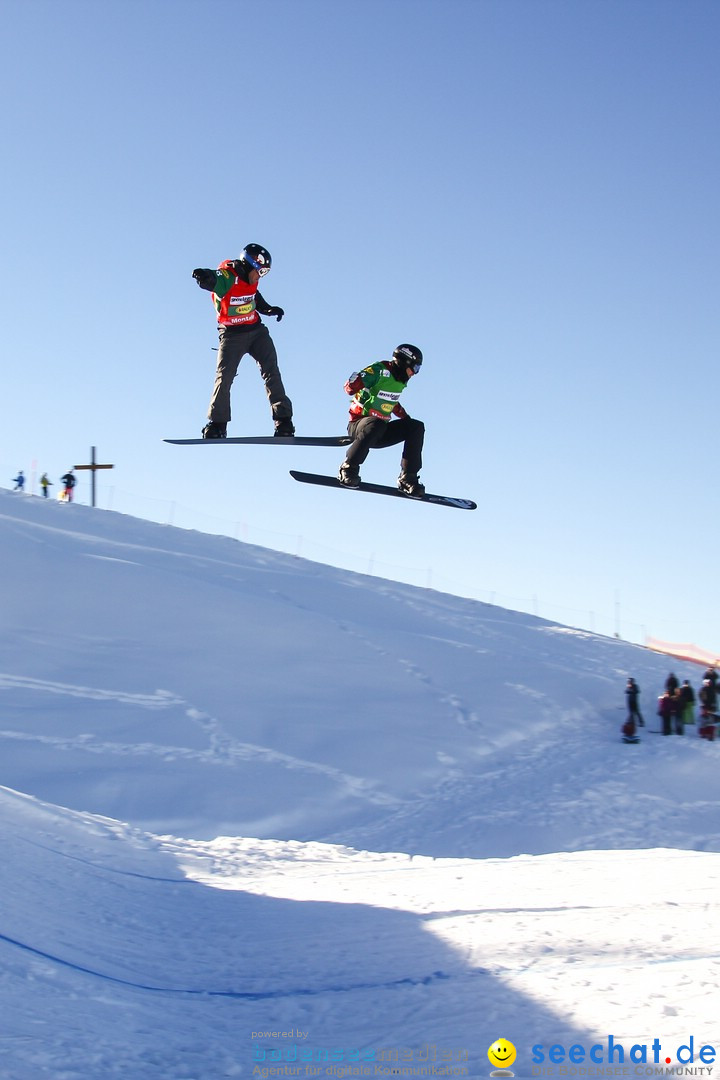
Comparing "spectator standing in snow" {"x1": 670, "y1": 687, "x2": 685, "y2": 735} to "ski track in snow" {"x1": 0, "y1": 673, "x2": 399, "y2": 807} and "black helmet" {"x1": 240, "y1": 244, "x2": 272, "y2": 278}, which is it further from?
"black helmet" {"x1": 240, "y1": 244, "x2": 272, "y2": 278}

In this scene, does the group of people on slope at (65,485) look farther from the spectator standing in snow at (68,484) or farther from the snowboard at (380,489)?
the snowboard at (380,489)

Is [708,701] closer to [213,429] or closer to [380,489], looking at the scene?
[380,489]

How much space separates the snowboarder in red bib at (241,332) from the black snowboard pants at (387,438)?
0.57 m

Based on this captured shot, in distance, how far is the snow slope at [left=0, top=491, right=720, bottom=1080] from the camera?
4.68 meters

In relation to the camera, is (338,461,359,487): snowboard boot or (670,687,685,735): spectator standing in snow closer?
(338,461,359,487): snowboard boot

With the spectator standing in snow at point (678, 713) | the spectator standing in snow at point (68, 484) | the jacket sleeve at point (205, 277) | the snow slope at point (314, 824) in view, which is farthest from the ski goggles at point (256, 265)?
the spectator standing in snow at point (68, 484)

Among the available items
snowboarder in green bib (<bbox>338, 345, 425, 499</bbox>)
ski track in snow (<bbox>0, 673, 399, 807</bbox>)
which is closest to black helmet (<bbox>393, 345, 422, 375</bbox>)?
snowboarder in green bib (<bbox>338, 345, 425, 499</bbox>)

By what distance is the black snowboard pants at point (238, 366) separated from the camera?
7.54 metres

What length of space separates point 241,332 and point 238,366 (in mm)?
267

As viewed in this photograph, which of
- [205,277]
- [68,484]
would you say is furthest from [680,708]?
[68,484]

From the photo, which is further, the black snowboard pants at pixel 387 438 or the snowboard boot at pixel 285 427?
the black snowboard pants at pixel 387 438

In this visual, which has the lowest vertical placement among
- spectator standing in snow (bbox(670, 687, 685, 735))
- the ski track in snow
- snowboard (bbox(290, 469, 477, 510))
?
the ski track in snow

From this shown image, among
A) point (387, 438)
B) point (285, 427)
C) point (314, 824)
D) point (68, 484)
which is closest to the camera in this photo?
point (285, 427)

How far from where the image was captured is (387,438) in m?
8.22
